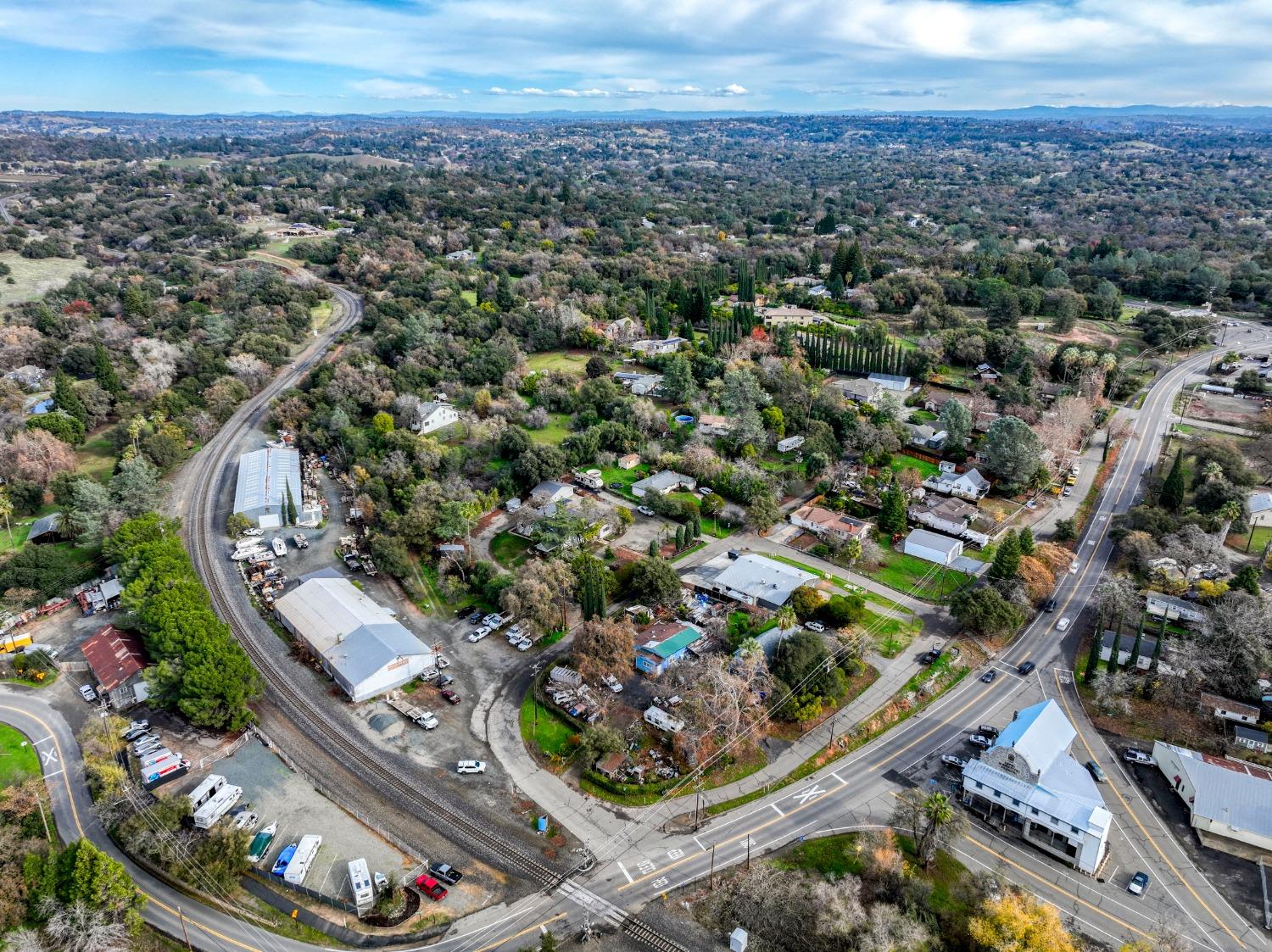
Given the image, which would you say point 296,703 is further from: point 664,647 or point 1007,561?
point 1007,561

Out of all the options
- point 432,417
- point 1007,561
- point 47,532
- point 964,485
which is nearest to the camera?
point 1007,561

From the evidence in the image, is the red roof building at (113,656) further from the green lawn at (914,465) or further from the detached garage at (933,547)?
the green lawn at (914,465)

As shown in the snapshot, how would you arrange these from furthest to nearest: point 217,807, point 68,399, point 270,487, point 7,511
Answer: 1. point 68,399
2. point 270,487
3. point 7,511
4. point 217,807

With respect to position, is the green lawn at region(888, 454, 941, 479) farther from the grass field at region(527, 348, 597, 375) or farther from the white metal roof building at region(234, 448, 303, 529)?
the white metal roof building at region(234, 448, 303, 529)

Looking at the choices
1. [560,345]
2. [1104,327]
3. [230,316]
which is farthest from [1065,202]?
[230,316]

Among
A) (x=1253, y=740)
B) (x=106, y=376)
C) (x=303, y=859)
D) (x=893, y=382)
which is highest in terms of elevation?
(x=106, y=376)

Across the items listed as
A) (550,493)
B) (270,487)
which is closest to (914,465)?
(550,493)
